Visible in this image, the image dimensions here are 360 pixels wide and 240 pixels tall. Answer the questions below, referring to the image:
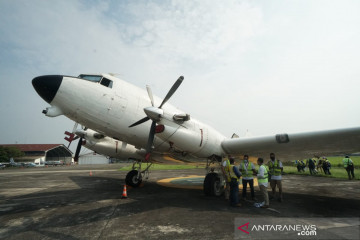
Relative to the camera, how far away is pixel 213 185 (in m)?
10.1

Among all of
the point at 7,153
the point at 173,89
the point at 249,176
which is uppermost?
the point at 173,89

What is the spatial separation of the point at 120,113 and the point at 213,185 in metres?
5.80

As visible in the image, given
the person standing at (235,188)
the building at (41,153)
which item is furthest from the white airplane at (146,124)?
the building at (41,153)

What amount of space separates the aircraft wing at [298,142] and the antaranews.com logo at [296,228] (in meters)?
3.20

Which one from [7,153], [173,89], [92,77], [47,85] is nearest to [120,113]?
[92,77]

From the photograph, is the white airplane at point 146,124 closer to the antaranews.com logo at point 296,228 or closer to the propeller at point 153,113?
the propeller at point 153,113

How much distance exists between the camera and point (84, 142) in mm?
11867

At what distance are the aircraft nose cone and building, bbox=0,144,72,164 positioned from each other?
258 ft

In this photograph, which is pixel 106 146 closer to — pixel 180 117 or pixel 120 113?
pixel 120 113

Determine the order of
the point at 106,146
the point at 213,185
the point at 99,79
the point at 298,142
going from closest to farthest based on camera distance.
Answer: the point at 99,79, the point at 298,142, the point at 213,185, the point at 106,146

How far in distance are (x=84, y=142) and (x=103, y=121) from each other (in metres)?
4.75

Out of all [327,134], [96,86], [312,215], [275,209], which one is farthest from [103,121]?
[327,134]

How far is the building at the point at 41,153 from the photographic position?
7159 centimetres

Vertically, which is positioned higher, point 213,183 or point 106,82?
point 106,82
